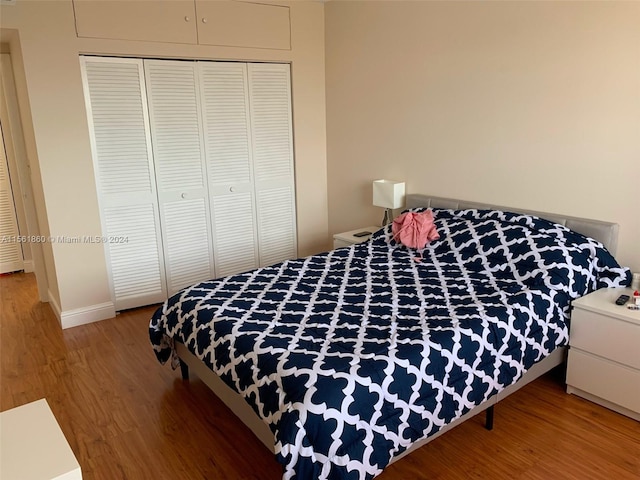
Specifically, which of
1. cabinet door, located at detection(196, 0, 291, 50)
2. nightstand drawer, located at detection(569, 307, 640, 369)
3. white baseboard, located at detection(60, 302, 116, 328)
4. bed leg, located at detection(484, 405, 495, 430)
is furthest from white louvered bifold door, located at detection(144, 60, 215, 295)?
nightstand drawer, located at detection(569, 307, 640, 369)

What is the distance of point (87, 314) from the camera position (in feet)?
12.4

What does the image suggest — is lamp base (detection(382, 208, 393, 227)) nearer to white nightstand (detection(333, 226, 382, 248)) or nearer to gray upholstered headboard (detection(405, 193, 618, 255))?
white nightstand (detection(333, 226, 382, 248))

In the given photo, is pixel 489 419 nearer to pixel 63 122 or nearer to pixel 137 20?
pixel 63 122

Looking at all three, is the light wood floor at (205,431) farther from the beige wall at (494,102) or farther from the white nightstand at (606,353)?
the beige wall at (494,102)

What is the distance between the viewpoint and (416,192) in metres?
3.98

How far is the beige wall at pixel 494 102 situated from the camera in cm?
277

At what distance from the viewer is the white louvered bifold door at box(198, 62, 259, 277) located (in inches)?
161

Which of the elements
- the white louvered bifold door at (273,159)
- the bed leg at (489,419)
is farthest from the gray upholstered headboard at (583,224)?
the white louvered bifold door at (273,159)

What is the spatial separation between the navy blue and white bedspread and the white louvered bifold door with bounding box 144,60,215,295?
132 centimetres

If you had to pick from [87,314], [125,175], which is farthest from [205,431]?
[125,175]

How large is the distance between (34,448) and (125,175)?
3.02 m

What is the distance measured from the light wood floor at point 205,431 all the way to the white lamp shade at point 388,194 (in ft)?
5.65

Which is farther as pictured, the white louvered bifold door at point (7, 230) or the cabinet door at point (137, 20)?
the white louvered bifold door at point (7, 230)

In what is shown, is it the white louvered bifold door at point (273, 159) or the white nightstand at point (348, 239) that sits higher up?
the white louvered bifold door at point (273, 159)
